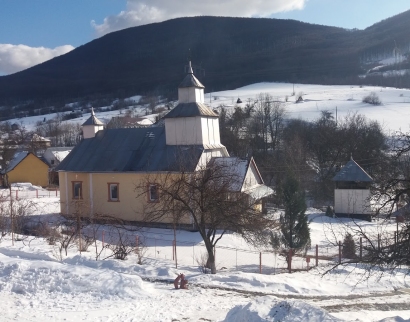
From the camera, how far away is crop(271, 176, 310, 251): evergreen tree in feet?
62.8

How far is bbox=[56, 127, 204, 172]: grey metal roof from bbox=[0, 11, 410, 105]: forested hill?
7621 cm

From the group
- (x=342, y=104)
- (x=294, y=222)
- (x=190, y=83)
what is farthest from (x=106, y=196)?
(x=342, y=104)

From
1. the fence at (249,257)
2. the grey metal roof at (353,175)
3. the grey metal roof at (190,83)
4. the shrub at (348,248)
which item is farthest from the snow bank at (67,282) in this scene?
the grey metal roof at (353,175)

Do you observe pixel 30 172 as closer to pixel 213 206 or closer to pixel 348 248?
pixel 213 206

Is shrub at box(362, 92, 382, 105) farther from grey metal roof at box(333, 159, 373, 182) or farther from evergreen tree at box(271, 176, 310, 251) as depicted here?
evergreen tree at box(271, 176, 310, 251)

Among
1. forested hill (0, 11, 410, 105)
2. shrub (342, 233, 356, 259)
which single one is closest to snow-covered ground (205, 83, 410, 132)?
forested hill (0, 11, 410, 105)

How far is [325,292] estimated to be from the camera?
1421 cm

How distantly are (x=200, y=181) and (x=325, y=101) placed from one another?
66038 millimetres

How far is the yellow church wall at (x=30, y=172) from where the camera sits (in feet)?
155

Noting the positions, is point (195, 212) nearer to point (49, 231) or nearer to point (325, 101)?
point (49, 231)

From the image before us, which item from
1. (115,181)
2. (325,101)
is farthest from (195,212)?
(325,101)

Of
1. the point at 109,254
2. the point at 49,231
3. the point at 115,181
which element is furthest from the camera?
the point at 115,181

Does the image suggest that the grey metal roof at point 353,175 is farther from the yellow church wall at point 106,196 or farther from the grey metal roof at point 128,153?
the yellow church wall at point 106,196

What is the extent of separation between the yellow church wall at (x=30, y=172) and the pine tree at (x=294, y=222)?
3481cm
